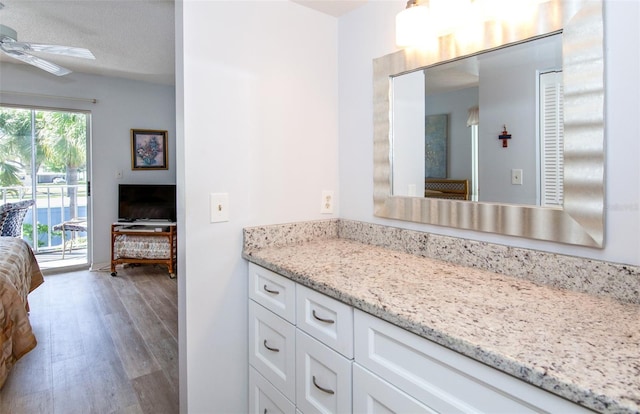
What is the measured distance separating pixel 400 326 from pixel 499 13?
1.03 meters

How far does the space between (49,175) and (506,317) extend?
5.42 metres

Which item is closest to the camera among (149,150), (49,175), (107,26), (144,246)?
(107,26)

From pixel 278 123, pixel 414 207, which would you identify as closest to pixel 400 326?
pixel 414 207

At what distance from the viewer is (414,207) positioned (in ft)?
5.11

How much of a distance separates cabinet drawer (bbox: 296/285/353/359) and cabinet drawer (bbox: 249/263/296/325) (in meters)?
0.04

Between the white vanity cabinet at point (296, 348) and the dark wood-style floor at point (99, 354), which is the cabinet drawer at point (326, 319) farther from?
the dark wood-style floor at point (99, 354)

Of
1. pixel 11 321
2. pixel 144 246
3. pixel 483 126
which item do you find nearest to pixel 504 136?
pixel 483 126

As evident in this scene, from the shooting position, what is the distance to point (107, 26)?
3.08 metres

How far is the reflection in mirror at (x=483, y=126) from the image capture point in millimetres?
1142

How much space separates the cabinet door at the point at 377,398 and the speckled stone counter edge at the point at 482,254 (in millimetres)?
561

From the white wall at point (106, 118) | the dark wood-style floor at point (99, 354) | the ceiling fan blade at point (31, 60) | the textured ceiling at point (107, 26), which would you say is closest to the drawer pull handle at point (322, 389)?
the dark wood-style floor at point (99, 354)

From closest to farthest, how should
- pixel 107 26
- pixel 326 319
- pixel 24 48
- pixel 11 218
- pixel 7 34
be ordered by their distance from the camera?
pixel 326 319 → pixel 7 34 → pixel 24 48 → pixel 107 26 → pixel 11 218

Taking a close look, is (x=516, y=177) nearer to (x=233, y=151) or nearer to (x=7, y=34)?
(x=233, y=151)

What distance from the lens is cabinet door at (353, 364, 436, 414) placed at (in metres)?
0.89
